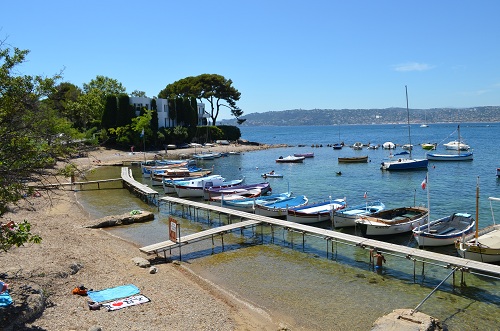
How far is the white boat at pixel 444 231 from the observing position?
2248 cm

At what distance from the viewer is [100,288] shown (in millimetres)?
15336

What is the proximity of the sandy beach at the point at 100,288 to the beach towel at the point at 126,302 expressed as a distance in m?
0.23

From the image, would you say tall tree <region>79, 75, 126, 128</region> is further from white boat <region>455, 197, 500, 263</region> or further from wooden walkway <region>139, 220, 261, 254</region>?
white boat <region>455, 197, 500, 263</region>

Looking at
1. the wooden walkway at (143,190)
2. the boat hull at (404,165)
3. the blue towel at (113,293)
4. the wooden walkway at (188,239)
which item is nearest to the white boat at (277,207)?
the wooden walkway at (188,239)

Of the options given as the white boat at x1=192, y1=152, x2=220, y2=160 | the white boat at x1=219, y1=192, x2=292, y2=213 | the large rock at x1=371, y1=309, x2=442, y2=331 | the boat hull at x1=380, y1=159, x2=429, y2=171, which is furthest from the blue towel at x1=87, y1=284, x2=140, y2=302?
the white boat at x1=192, y1=152, x2=220, y2=160

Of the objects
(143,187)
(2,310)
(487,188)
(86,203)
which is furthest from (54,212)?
(487,188)

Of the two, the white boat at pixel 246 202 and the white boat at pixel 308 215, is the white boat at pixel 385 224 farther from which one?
the white boat at pixel 246 202

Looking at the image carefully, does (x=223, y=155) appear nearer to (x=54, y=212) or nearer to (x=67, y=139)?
(x=54, y=212)

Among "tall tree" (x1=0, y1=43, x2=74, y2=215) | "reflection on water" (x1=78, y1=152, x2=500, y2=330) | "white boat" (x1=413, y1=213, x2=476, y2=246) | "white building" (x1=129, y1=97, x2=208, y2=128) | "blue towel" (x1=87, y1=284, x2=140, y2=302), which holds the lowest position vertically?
"reflection on water" (x1=78, y1=152, x2=500, y2=330)

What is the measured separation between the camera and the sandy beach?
1228 centimetres

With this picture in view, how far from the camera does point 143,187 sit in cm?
3944

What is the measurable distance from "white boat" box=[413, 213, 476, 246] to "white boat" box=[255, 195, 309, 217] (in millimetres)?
8825

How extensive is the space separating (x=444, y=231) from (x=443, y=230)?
5.2 inches

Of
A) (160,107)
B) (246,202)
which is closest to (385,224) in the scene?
(246,202)
